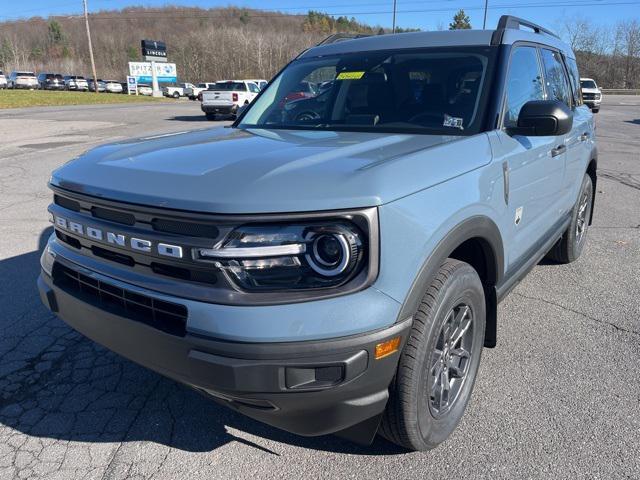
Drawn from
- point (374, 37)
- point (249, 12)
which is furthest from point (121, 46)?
point (374, 37)

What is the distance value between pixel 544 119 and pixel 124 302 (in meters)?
2.27

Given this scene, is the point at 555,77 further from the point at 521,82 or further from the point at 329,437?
the point at 329,437

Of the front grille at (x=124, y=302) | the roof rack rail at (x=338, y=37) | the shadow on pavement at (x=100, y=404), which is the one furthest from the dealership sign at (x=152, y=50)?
the front grille at (x=124, y=302)

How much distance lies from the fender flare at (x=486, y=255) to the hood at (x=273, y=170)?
254 millimetres

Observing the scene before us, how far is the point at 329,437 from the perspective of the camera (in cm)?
259

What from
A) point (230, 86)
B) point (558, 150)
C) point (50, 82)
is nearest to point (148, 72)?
point (50, 82)

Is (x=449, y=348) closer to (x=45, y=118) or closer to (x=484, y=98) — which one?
(x=484, y=98)

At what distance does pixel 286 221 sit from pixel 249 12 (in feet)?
470

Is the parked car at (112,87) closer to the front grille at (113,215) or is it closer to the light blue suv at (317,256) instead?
the light blue suv at (317,256)

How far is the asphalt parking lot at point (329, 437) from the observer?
2.37m

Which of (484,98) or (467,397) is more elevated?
(484,98)

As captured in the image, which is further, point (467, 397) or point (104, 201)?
point (467, 397)

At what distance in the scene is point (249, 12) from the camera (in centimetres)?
13138

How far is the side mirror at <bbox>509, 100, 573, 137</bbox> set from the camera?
2.71m
